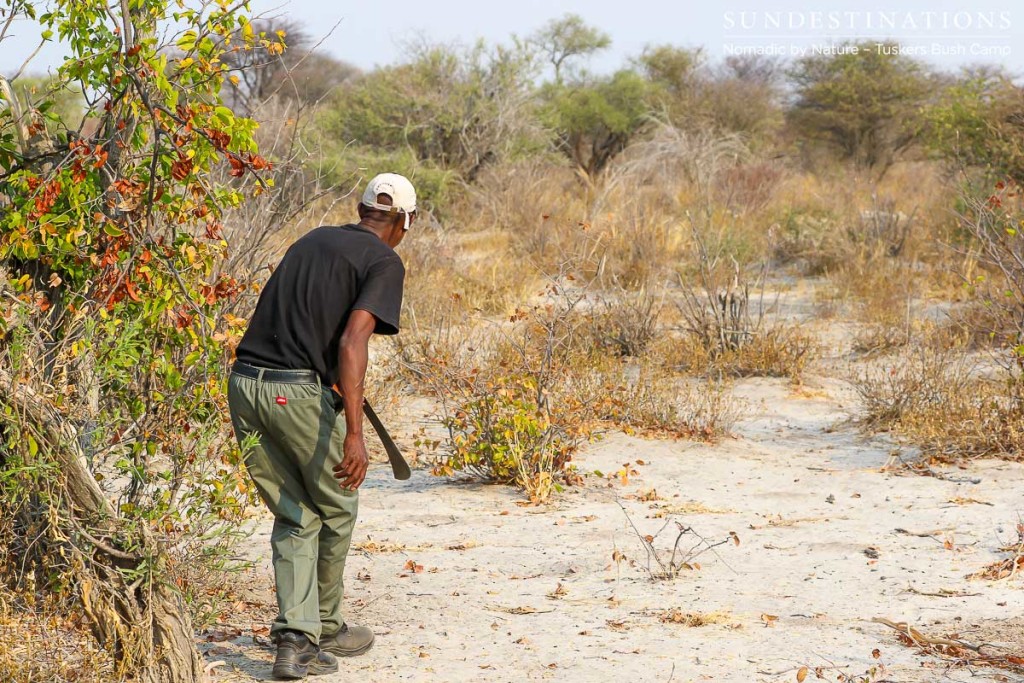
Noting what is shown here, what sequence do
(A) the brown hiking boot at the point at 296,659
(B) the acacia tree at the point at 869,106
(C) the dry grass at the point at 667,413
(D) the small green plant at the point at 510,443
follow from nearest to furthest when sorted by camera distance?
(A) the brown hiking boot at the point at 296,659 < (D) the small green plant at the point at 510,443 < (C) the dry grass at the point at 667,413 < (B) the acacia tree at the point at 869,106

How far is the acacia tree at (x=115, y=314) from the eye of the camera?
3.37 meters

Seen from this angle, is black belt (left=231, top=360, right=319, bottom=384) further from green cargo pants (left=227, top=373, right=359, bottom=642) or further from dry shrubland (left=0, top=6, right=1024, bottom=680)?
dry shrubland (left=0, top=6, right=1024, bottom=680)

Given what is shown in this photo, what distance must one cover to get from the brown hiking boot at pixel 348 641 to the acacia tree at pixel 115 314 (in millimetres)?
493

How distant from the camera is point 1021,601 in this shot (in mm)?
4457

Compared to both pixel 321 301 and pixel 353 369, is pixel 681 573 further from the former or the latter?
pixel 321 301

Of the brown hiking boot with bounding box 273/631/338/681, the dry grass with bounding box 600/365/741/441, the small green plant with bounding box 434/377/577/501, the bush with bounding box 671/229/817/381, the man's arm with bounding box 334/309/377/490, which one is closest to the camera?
the man's arm with bounding box 334/309/377/490

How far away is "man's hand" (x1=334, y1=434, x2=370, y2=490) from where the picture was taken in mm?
3598

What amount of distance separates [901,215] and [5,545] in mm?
12121

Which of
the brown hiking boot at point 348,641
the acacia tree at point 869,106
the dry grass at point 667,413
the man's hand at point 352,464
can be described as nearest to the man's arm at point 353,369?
the man's hand at point 352,464

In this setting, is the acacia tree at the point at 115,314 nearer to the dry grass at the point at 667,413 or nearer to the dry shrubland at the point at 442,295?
the dry shrubland at the point at 442,295

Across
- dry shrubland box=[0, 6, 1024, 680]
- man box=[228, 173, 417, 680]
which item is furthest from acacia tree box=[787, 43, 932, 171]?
man box=[228, 173, 417, 680]

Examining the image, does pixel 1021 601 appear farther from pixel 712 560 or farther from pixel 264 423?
pixel 264 423

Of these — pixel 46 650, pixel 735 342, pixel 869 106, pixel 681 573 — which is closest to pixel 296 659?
pixel 46 650

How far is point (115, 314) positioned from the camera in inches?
155
